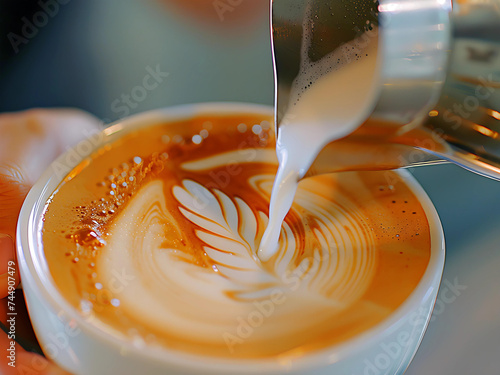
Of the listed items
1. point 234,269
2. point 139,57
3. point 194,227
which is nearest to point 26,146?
point 139,57

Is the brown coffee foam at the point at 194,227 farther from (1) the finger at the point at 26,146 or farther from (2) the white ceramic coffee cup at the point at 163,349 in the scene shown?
(1) the finger at the point at 26,146

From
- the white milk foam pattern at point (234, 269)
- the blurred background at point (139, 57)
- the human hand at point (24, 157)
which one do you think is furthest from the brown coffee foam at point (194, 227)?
the blurred background at point (139, 57)

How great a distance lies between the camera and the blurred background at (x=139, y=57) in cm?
144

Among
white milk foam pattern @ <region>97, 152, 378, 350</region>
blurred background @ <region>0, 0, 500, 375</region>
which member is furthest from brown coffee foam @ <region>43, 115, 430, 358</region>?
blurred background @ <region>0, 0, 500, 375</region>

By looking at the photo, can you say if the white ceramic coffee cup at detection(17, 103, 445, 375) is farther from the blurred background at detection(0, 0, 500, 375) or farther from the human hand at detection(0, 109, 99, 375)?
the blurred background at detection(0, 0, 500, 375)

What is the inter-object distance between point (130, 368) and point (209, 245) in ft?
0.78

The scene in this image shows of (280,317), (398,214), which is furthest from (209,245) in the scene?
(398,214)

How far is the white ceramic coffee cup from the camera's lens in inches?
24.9

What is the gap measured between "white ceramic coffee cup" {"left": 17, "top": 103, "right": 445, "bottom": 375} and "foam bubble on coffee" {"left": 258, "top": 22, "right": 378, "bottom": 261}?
0.21m

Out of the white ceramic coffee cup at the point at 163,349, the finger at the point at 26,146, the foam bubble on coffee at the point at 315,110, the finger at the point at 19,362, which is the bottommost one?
the finger at the point at 19,362

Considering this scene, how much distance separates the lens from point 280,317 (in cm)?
72

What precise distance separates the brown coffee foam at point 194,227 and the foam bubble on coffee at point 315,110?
3.1 inches

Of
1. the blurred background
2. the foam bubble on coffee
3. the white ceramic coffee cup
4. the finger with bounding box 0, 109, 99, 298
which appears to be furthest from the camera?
the blurred background

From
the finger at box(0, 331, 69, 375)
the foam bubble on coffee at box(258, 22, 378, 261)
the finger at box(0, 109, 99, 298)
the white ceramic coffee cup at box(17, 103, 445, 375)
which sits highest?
the foam bubble on coffee at box(258, 22, 378, 261)
